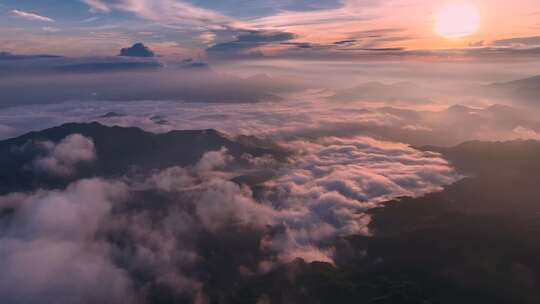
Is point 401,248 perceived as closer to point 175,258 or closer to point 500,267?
point 500,267

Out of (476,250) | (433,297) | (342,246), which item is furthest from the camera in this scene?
(342,246)

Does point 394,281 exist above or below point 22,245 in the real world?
below

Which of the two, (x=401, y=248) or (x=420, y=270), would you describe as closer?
(x=420, y=270)

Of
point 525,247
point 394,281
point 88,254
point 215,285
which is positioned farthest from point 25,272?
point 525,247

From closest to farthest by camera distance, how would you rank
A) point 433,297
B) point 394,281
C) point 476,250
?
point 433,297 → point 394,281 → point 476,250

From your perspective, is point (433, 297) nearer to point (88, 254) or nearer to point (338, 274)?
point (338, 274)

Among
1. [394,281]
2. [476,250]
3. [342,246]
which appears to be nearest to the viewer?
[394,281]

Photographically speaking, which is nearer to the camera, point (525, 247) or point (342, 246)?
point (525, 247)

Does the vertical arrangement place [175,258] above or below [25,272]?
below

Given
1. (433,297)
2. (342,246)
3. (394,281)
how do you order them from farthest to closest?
1. (342,246)
2. (394,281)
3. (433,297)

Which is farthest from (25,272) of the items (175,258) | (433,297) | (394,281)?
(433,297)
